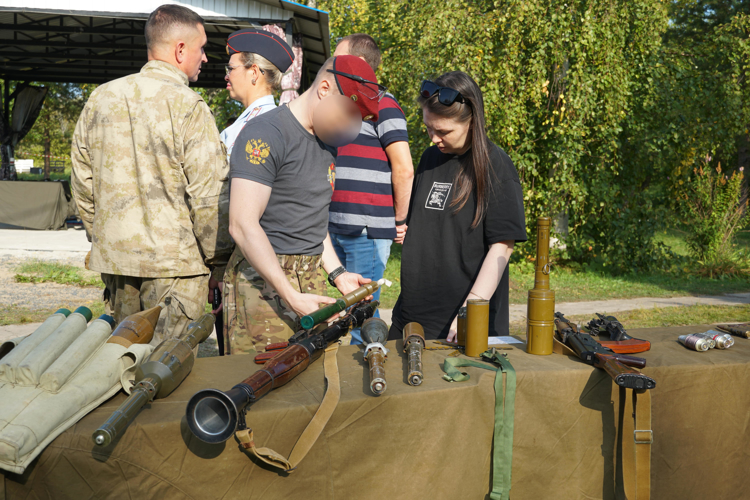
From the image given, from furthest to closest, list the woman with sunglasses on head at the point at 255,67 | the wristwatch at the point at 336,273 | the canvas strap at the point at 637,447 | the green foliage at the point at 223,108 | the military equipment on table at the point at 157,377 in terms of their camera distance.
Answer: the green foliage at the point at 223,108, the woman with sunglasses on head at the point at 255,67, the wristwatch at the point at 336,273, the canvas strap at the point at 637,447, the military equipment on table at the point at 157,377

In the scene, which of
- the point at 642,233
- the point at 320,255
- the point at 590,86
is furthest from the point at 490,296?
the point at 642,233

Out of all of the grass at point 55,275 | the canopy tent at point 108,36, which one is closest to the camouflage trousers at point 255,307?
the canopy tent at point 108,36

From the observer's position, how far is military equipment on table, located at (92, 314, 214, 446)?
1211mm

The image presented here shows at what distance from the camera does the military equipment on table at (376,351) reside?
1.52m

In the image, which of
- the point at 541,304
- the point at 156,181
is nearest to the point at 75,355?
the point at 156,181

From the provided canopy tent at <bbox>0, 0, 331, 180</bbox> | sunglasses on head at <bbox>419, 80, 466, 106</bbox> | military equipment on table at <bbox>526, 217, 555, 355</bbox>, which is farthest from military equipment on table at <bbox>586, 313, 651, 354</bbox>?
canopy tent at <bbox>0, 0, 331, 180</bbox>

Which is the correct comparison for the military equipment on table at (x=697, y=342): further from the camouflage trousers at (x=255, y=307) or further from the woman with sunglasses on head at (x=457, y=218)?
the camouflage trousers at (x=255, y=307)

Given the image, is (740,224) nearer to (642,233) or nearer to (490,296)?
(642,233)

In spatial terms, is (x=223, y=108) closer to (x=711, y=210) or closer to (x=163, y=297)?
(x=711, y=210)

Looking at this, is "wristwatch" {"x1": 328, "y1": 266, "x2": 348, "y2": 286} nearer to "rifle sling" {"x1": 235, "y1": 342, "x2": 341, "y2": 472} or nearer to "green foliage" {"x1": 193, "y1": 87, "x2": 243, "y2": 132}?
"rifle sling" {"x1": 235, "y1": 342, "x2": 341, "y2": 472}

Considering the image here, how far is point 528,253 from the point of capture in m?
9.33

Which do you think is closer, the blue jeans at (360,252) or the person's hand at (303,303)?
the person's hand at (303,303)

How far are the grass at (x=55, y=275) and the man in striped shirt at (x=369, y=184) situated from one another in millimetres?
5637

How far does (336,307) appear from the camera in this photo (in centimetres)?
189
